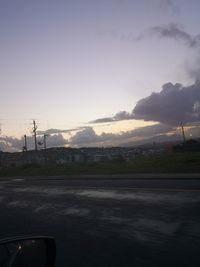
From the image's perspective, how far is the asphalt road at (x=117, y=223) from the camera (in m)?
7.88

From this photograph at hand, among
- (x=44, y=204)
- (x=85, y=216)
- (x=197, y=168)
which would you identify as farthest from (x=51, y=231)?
(x=197, y=168)

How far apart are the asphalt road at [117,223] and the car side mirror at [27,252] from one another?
3993 millimetres

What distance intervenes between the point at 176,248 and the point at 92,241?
6.21 feet

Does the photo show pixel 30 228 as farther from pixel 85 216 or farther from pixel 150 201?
pixel 150 201

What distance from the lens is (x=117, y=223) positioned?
1067 cm

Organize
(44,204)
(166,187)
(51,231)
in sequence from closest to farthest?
(51,231)
(44,204)
(166,187)

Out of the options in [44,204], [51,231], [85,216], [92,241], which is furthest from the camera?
[44,204]

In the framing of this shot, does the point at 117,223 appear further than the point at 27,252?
Yes

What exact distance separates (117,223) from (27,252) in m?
7.47

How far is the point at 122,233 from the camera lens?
9.57 m

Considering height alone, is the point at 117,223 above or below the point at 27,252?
below

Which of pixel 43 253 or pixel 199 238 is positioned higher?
pixel 43 253

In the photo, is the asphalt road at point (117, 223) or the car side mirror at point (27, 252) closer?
the car side mirror at point (27, 252)

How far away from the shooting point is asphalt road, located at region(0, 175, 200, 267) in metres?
7.88
